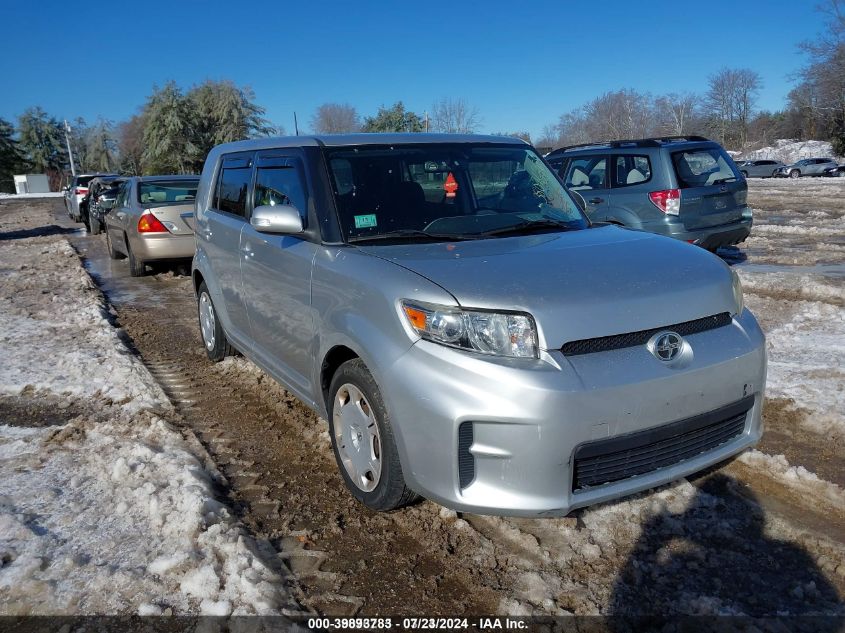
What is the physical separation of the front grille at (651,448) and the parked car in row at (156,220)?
906 cm

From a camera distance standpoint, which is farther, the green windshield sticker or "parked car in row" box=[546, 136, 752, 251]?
"parked car in row" box=[546, 136, 752, 251]

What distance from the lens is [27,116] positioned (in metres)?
99.1

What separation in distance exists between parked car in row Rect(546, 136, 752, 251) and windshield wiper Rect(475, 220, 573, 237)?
15.7 ft

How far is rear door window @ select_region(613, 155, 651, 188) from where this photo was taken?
910cm

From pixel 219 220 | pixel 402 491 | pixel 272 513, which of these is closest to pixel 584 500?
pixel 402 491

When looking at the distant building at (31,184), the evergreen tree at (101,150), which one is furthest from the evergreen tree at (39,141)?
the distant building at (31,184)

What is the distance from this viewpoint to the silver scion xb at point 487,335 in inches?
107

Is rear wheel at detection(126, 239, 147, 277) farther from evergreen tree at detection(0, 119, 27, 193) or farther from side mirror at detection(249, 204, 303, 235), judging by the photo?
evergreen tree at detection(0, 119, 27, 193)

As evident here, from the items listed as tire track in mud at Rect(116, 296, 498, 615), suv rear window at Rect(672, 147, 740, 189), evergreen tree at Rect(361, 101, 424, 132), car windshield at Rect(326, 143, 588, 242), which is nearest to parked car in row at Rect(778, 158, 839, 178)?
evergreen tree at Rect(361, 101, 424, 132)

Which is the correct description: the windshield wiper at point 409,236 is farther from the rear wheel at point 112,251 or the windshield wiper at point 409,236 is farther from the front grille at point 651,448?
the rear wheel at point 112,251

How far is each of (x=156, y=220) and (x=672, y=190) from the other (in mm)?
7872

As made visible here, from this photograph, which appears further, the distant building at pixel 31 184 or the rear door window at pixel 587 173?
the distant building at pixel 31 184

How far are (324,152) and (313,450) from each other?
1.88m

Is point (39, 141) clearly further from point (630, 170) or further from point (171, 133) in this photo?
point (630, 170)
